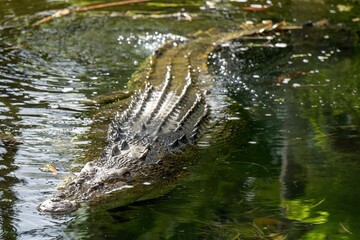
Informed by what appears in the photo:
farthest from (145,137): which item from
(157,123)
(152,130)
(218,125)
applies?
(218,125)

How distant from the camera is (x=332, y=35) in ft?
37.8

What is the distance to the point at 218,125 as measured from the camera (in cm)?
795

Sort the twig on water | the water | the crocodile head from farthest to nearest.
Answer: the twig on water, the crocodile head, the water

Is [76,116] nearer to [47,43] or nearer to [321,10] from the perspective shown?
[47,43]

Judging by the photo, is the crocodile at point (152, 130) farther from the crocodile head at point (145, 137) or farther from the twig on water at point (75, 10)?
the twig on water at point (75, 10)

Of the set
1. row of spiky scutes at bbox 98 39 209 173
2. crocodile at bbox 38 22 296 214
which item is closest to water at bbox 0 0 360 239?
crocodile at bbox 38 22 296 214

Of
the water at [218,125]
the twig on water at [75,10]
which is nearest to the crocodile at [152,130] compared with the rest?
the water at [218,125]

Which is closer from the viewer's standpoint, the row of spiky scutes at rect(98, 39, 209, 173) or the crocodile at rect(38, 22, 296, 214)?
the crocodile at rect(38, 22, 296, 214)

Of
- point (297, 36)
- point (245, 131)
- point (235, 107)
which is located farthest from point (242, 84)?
point (297, 36)

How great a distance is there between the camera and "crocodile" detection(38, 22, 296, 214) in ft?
19.0

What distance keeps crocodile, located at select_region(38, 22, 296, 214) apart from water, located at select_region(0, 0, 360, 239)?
0.57 ft

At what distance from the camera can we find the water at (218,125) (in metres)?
5.46

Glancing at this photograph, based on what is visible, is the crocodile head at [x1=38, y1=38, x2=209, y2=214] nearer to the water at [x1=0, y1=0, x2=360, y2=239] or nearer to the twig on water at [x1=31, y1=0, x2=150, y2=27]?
the water at [x1=0, y1=0, x2=360, y2=239]

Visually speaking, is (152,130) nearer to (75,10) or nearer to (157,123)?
(157,123)
